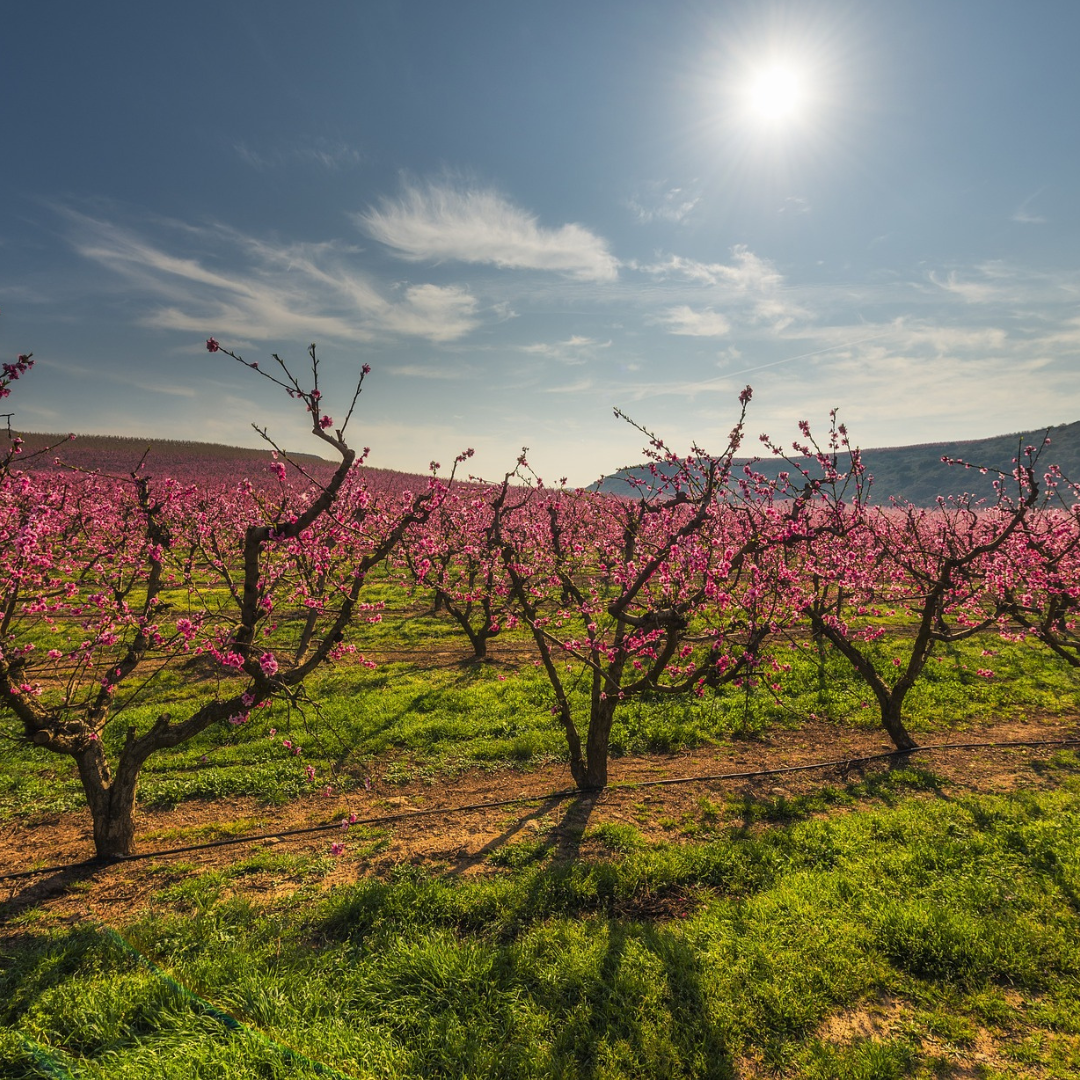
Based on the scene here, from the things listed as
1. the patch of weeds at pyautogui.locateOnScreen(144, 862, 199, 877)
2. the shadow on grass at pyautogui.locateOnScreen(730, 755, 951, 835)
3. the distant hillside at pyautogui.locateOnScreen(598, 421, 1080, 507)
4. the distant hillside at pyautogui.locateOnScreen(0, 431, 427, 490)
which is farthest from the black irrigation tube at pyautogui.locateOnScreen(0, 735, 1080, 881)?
the distant hillside at pyautogui.locateOnScreen(598, 421, 1080, 507)

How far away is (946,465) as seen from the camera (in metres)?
143

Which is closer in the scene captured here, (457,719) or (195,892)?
(195,892)

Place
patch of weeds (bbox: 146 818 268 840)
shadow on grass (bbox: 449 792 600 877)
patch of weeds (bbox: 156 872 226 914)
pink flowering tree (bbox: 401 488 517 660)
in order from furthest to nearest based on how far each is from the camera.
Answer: pink flowering tree (bbox: 401 488 517 660), patch of weeds (bbox: 146 818 268 840), shadow on grass (bbox: 449 792 600 877), patch of weeds (bbox: 156 872 226 914)

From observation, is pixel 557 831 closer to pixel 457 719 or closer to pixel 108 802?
pixel 457 719

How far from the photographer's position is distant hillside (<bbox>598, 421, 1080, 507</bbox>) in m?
111

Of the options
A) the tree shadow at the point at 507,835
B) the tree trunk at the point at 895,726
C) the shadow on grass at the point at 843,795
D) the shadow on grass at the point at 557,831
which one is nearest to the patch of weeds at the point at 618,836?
the shadow on grass at the point at 557,831

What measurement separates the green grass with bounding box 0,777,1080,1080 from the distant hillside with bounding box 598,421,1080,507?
330 feet

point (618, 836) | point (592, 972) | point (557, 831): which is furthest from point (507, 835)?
point (592, 972)

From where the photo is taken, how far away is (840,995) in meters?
5.05

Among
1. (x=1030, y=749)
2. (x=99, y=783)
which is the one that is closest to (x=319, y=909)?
(x=99, y=783)

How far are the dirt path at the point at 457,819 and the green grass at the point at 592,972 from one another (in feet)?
1.58

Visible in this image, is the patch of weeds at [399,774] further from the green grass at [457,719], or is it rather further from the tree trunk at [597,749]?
the tree trunk at [597,749]

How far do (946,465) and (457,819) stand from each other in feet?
573

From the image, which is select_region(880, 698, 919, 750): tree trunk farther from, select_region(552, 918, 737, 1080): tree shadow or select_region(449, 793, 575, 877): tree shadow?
select_region(552, 918, 737, 1080): tree shadow
